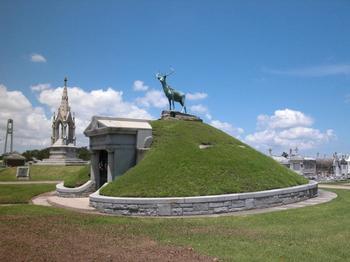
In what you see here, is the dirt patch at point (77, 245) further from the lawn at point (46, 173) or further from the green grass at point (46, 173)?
the green grass at point (46, 173)

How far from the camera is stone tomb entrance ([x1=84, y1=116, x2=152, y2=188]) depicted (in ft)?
68.0

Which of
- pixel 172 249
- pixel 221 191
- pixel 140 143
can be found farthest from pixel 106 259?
pixel 140 143

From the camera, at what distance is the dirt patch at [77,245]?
338 inches

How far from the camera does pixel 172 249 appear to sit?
370 inches

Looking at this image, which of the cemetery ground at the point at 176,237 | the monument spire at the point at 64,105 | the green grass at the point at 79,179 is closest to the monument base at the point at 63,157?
the monument spire at the point at 64,105

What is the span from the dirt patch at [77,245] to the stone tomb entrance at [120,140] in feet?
27.3

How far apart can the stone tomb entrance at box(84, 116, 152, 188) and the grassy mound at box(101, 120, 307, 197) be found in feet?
2.67

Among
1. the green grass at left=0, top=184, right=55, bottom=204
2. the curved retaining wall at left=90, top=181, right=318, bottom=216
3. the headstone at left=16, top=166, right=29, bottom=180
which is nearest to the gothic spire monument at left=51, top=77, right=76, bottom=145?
the headstone at left=16, top=166, right=29, bottom=180

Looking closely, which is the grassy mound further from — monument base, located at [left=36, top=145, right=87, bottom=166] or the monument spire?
the monument spire

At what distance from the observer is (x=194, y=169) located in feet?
60.5

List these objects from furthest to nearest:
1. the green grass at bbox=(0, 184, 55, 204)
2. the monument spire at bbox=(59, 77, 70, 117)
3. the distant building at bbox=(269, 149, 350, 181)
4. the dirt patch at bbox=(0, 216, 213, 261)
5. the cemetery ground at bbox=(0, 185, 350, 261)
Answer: the monument spire at bbox=(59, 77, 70, 117) < the distant building at bbox=(269, 149, 350, 181) < the green grass at bbox=(0, 184, 55, 204) < the cemetery ground at bbox=(0, 185, 350, 261) < the dirt patch at bbox=(0, 216, 213, 261)

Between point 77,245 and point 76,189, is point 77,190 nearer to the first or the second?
point 76,189

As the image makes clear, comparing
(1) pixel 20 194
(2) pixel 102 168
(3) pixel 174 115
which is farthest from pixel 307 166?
(1) pixel 20 194

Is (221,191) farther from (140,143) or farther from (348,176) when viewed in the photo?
(348,176)
